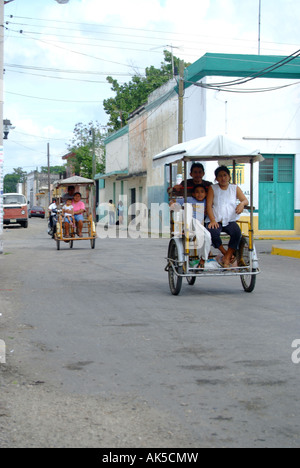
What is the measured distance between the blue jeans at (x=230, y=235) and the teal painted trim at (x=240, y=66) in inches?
793

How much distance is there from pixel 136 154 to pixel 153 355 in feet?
134

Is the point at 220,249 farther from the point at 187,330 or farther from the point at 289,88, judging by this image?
the point at 289,88

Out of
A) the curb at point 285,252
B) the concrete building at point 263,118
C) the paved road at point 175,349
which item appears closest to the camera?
the paved road at point 175,349

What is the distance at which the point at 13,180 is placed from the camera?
187125 mm

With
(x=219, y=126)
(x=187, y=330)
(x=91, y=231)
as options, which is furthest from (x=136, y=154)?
(x=187, y=330)

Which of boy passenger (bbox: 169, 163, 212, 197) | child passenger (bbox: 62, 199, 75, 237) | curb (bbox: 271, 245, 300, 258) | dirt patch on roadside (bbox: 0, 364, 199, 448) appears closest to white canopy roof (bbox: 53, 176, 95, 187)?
child passenger (bbox: 62, 199, 75, 237)

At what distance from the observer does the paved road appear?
4250 millimetres

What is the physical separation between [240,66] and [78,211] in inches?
503

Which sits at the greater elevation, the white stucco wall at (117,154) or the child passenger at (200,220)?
the white stucco wall at (117,154)

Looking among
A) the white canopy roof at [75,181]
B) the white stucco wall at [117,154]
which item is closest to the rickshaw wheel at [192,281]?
the white canopy roof at [75,181]

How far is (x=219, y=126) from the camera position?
2908cm

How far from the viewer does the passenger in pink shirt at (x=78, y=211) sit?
784 inches

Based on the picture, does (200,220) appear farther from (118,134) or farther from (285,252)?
(118,134)

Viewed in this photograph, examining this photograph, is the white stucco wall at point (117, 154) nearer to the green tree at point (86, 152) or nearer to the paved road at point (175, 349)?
the green tree at point (86, 152)
